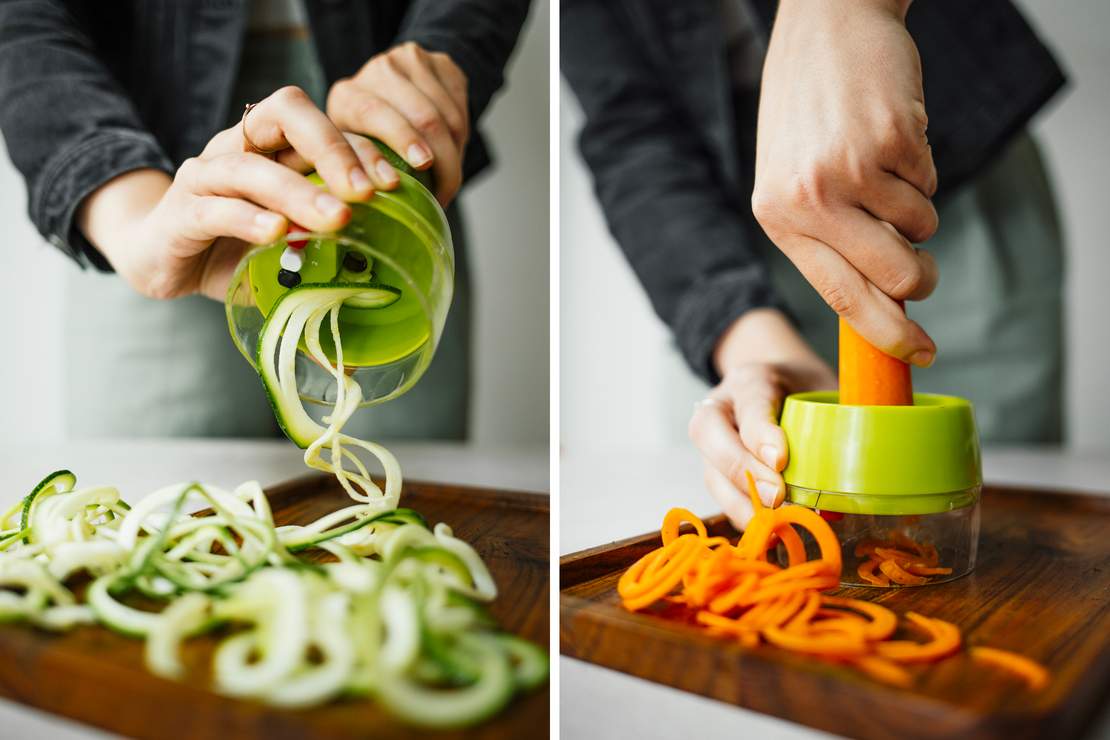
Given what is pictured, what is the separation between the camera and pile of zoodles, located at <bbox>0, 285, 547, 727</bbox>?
1.38 feet

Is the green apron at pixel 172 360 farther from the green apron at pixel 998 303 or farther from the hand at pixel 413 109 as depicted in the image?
the green apron at pixel 998 303

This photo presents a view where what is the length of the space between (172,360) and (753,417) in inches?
32.8

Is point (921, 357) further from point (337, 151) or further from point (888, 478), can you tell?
point (337, 151)

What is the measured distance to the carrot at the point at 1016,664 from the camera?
0.45 m

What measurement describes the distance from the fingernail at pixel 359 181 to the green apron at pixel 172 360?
36cm

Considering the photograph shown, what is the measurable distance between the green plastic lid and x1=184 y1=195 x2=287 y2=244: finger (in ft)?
1.31

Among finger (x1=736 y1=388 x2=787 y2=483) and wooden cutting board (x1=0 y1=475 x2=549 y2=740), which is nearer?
wooden cutting board (x1=0 y1=475 x2=549 y2=740)

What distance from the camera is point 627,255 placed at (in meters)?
1.20

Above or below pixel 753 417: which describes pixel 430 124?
above

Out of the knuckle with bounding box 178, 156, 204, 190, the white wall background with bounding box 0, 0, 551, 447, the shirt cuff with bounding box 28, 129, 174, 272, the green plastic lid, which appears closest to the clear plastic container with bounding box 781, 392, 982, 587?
the green plastic lid

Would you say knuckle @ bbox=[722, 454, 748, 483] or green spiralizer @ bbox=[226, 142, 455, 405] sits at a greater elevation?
green spiralizer @ bbox=[226, 142, 455, 405]

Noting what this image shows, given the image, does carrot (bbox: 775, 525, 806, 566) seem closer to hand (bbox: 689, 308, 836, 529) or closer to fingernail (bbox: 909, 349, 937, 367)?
hand (bbox: 689, 308, 836, 529)

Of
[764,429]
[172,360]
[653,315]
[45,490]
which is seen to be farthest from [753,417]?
[653,315]

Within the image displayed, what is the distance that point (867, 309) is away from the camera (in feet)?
2.07
